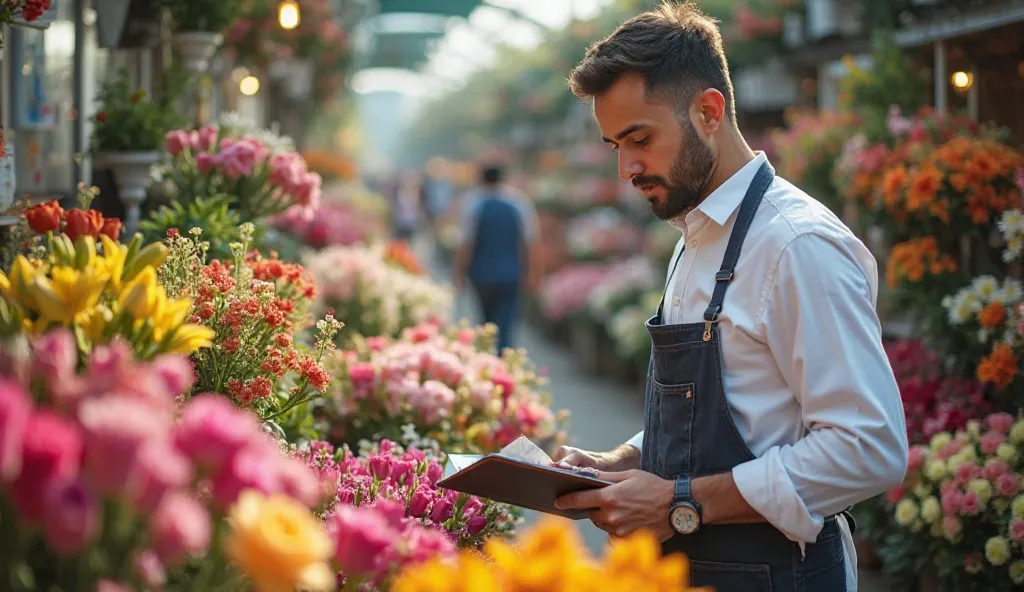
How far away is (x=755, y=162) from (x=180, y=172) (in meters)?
2.33

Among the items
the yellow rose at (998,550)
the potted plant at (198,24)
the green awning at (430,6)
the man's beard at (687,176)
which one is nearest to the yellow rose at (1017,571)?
the yellow rose at (998,550)

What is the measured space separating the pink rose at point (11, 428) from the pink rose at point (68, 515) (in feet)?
0.13

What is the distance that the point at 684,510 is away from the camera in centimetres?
191

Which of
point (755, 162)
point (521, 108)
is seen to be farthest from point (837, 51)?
point (521, 108)

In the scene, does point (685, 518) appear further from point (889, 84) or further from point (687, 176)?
point (889, 84)

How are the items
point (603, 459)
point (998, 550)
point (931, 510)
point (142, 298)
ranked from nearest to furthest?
1. point (142, 298)
2. point (603, 459)
3. point (998, 550)
4. point (931, 510)

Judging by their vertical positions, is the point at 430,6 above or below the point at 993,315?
above

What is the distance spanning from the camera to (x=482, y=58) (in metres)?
37.7

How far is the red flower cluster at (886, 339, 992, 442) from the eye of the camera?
4215mm

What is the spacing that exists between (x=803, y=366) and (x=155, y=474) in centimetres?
116

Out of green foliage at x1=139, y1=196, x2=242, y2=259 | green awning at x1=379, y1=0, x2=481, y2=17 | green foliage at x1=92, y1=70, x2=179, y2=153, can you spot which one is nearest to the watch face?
green foliage at x1=139, y1=196, x2=242, y2=259

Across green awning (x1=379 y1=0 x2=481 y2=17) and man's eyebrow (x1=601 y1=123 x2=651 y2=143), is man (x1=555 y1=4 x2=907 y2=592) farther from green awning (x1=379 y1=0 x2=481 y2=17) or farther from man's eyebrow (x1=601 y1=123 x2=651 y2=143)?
green awning (x1=379 y1=0 x2=481 y2=17)

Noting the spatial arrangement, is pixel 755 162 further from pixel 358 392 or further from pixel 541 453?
pixel 358 392

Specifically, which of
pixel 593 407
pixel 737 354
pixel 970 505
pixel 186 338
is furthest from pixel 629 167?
pixel 593 407
